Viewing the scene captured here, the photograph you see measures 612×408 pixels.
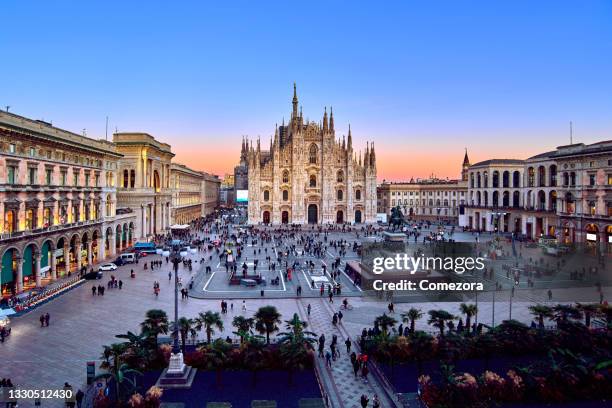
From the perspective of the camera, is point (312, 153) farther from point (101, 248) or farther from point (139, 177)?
point (101, 248)

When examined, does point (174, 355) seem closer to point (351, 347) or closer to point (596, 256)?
point (351, 347)

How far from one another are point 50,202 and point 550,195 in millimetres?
61341

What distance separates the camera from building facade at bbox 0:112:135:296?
90.2 ft

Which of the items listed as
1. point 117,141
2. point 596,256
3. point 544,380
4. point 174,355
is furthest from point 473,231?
point 174,355

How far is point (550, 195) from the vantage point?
202ft

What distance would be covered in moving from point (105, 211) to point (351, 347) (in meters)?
32.4

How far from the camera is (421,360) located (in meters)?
18.1

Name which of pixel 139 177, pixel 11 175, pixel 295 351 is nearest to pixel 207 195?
pixel 139 177

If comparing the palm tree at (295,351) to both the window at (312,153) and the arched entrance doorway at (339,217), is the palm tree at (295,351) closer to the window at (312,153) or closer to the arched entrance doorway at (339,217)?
the window at (312,153)

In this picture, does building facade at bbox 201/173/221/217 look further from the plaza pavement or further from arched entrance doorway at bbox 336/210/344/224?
the plaza pavement

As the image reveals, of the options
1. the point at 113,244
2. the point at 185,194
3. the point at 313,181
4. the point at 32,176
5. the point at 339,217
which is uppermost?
the point at 313,181

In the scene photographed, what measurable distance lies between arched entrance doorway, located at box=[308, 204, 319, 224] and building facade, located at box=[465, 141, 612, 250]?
28665mm

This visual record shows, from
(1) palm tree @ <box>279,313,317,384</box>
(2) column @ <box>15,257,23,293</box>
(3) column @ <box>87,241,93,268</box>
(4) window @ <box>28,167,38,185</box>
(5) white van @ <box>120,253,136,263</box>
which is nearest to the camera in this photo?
(1) palm tree @ <box>279,313,317,384</box>

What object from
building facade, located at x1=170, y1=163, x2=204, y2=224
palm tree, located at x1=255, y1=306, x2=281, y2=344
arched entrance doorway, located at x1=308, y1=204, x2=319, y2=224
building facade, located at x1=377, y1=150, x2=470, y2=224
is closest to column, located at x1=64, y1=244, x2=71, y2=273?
palm tree, located at x1=255, y1=306, x2=281, y2=344
